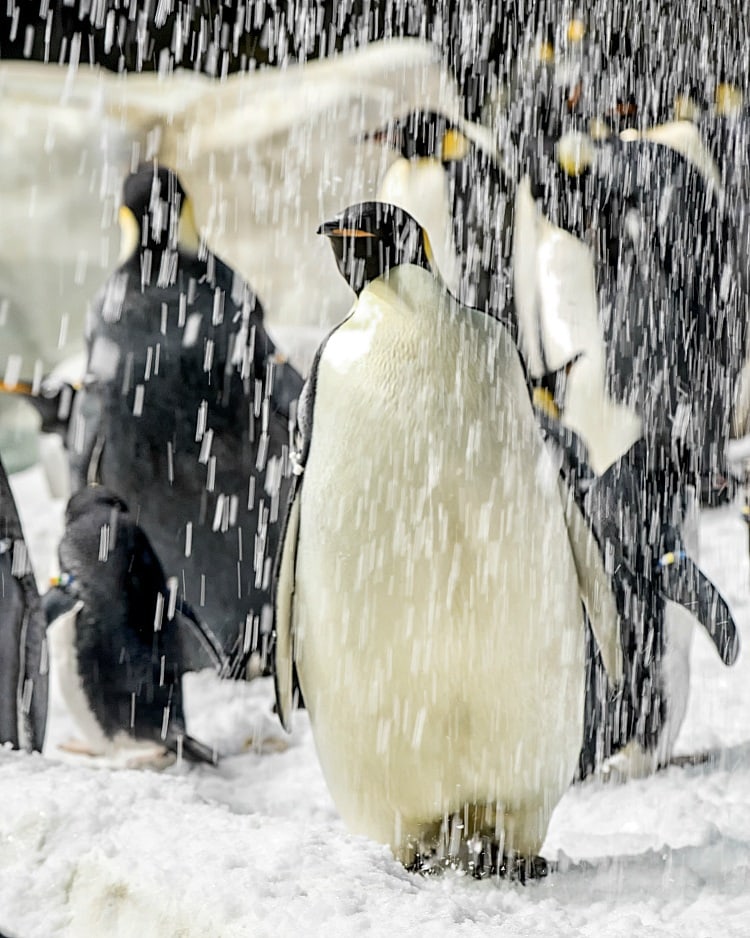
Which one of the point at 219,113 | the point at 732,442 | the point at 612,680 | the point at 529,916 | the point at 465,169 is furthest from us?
the point at 219,113

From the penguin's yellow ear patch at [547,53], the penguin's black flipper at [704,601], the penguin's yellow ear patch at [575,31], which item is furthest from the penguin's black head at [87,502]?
the penguin's yellow ear patch at [575,31]

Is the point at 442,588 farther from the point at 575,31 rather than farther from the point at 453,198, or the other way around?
the point at 575,31

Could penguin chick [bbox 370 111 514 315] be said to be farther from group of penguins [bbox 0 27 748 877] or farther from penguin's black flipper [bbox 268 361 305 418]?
penguin's black flipper [bbox 268 361 305 418]

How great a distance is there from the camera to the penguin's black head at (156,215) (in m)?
2.42

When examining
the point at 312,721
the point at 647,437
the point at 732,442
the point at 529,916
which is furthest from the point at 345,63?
the point at 529,916

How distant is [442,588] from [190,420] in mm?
1132

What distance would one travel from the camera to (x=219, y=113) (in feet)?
14.4

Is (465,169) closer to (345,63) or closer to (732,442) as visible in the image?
(732,442)

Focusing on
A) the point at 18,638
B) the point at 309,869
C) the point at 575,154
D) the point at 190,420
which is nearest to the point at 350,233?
the point at 309,869

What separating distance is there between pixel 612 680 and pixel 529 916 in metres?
0.42

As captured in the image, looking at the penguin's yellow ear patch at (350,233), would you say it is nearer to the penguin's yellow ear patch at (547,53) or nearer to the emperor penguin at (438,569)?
the emperor penguin at (438,569)

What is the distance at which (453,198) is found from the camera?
255cm

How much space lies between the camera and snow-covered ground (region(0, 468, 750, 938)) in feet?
3.09

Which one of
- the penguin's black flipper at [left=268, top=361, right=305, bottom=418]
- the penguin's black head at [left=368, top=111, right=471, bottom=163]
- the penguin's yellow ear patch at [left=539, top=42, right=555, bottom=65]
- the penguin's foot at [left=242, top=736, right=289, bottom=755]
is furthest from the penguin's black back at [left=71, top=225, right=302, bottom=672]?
the penguin's yellow ear patch at [left=539, top=42, right=555, bottom=65]
